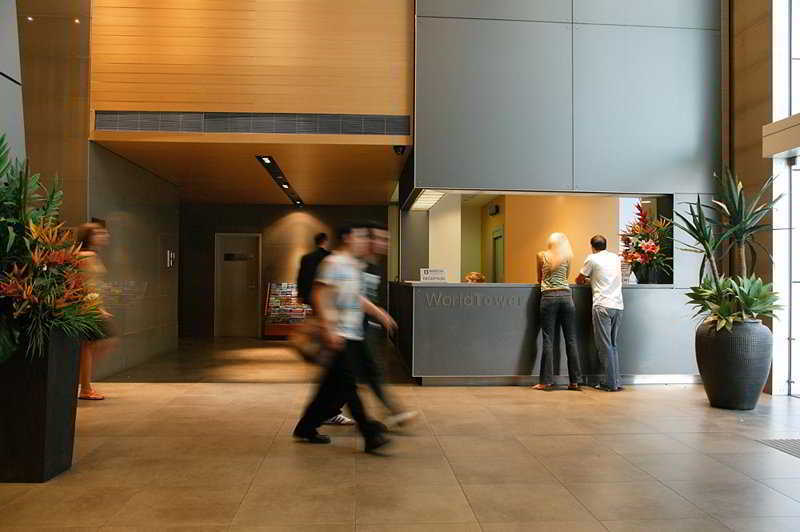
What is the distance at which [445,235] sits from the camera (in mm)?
10312

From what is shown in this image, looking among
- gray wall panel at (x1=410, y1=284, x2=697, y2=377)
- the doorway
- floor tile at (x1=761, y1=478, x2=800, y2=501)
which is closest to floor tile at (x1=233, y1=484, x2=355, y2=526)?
floor tile at (x1=761, y1=478, x2=800, y2=501)

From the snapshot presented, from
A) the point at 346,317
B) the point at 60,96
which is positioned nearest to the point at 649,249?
the point at 346,317

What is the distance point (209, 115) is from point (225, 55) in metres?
0.68

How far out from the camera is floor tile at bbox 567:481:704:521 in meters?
3.21

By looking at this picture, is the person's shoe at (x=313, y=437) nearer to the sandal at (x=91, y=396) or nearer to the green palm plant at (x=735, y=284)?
the sandal at (x=91, y=396)

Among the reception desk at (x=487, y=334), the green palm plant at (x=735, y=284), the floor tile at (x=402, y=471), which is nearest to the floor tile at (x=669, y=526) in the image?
the floor tile at (x=402, y=471)

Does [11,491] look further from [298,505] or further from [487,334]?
[487,334]

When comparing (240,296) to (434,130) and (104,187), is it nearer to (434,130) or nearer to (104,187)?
(104,187)

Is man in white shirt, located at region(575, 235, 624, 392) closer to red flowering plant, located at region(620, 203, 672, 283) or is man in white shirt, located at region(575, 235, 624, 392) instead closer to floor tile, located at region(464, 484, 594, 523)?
red flowering plant, located at region(620, 203, 672, 283)

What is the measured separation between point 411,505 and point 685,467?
1.88 metres

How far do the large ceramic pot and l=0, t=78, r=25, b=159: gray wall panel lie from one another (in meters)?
5.90

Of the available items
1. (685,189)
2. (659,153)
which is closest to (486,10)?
(659,153)

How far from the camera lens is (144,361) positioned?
888 cm

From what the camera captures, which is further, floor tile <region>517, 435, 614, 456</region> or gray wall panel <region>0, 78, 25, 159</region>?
floor tile <region>517, 435, 614, 456</region>
